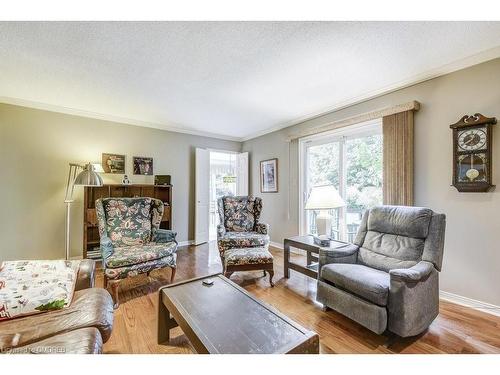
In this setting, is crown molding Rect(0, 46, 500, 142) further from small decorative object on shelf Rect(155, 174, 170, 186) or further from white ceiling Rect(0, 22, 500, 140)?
small decorative object on shelf Rect(155, 174, 170, 186)

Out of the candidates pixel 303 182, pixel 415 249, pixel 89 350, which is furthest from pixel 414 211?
pixel 89 350

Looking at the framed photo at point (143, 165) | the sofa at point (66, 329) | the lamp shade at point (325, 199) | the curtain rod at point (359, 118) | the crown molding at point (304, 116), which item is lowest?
the sofa at point (66, 329)

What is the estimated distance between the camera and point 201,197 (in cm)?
467

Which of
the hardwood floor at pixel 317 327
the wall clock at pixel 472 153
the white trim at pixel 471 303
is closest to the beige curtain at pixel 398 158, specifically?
the wall clock at pixel 472 153

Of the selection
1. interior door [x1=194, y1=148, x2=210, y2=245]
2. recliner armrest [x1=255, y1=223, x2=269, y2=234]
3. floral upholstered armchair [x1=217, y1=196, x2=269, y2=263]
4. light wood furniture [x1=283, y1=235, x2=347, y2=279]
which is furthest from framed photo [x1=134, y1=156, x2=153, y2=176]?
light wood furniture [x1=283, y1=235, x2=347, y2=279]

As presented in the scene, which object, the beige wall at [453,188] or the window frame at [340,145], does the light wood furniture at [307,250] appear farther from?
the beige wall at [453,188]

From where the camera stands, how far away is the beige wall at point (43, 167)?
10.3 ft

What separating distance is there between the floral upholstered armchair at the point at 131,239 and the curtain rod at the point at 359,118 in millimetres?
2566

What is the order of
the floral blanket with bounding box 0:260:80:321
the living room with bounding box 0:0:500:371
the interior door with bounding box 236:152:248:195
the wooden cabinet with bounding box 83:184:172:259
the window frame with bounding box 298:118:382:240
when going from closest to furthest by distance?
1. the floral blanket with bounding box 0:260:80:321
2. the living room with bounding box 0:0:500:371
3. the window frame with bounding box 298:118:382:240
4. the wooden cabinet with bounding box 83:184:172:259
5. the interior door with bounding box 236:152:248:195

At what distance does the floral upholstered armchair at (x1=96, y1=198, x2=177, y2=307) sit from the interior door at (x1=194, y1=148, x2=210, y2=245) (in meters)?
1.57

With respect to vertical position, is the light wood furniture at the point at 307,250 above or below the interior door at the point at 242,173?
below

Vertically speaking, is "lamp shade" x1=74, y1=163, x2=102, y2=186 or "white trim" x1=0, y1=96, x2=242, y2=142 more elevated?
"white trim" x1=0, y1=96, x2=242, y2=142

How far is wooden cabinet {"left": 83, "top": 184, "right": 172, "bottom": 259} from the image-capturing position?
130 inches

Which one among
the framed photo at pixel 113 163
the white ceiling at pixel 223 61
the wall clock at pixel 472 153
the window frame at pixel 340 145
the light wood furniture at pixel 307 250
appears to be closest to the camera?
the white ceiling at pixel 223 61
